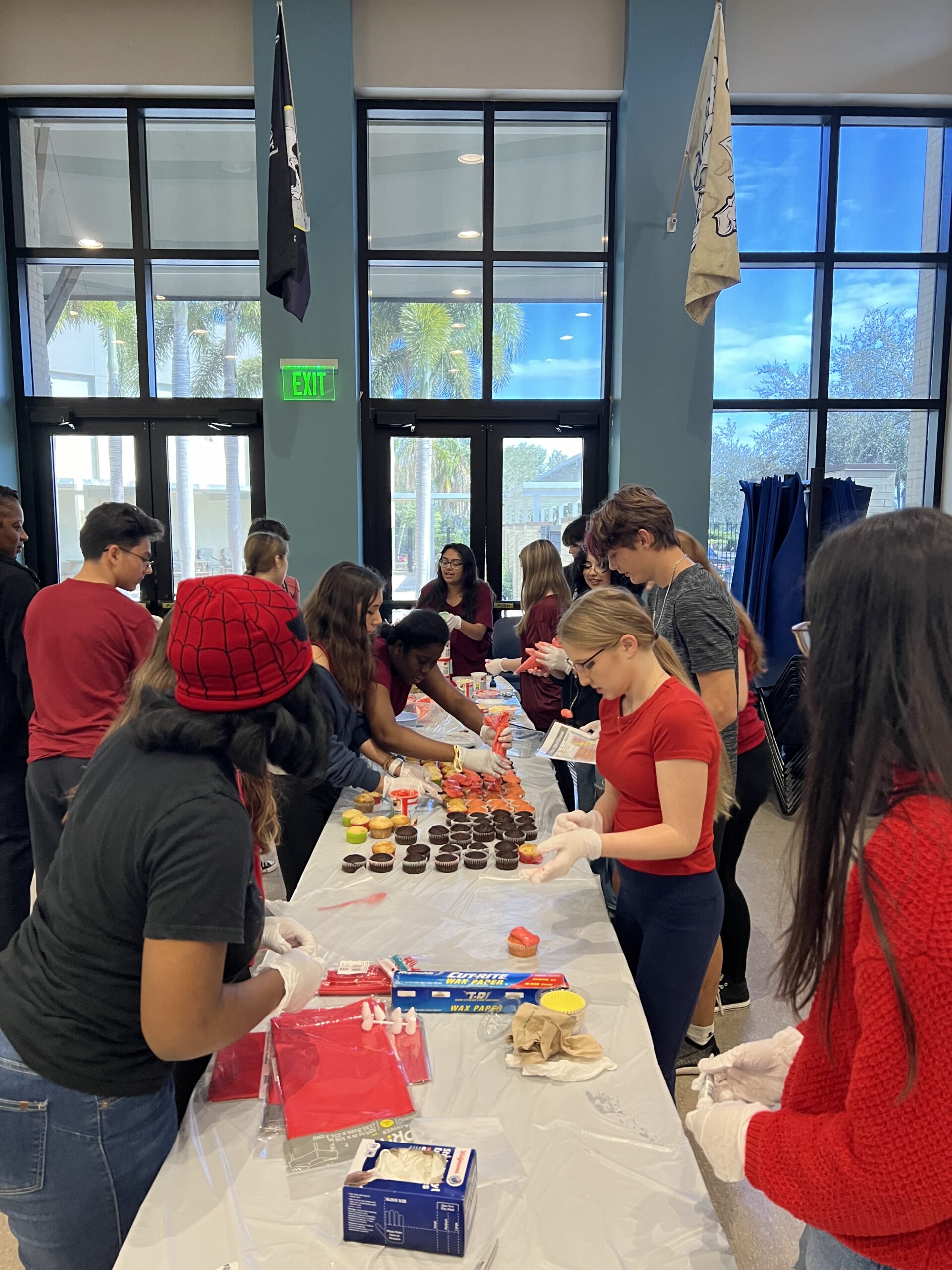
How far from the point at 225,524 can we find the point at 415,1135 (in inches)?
225

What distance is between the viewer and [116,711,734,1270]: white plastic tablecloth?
1005mm

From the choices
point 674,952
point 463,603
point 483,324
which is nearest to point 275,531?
point 463,603

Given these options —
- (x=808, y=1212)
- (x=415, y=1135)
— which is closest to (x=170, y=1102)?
(x=415, y=1135)

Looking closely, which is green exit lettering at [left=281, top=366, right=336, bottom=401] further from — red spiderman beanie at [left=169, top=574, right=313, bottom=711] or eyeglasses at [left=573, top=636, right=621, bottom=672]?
red spiderman beanie at [left=169, top=574, right=313, bottom=711]

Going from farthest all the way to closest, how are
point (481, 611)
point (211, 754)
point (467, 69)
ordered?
1. point (467, 69)
2. point (481, 611)
3. point (211, 754)

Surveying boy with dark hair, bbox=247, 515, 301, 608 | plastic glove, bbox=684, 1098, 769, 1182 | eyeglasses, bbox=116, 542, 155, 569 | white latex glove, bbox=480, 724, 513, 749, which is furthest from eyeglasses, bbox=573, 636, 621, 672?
boy with dark hair, bbox=247, 515, 301, 608

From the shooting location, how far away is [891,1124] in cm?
72

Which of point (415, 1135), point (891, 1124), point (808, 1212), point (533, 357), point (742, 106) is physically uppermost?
point (742, 106)

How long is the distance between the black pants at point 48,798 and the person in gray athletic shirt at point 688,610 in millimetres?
1809

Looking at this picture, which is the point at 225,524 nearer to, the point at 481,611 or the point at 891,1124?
the point at 481,611

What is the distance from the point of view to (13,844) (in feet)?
9.37

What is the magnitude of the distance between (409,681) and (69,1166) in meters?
2.10

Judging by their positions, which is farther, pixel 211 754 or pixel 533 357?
pixel 533 357

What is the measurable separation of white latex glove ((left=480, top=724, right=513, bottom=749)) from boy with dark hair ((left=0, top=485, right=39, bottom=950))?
1.63 m
